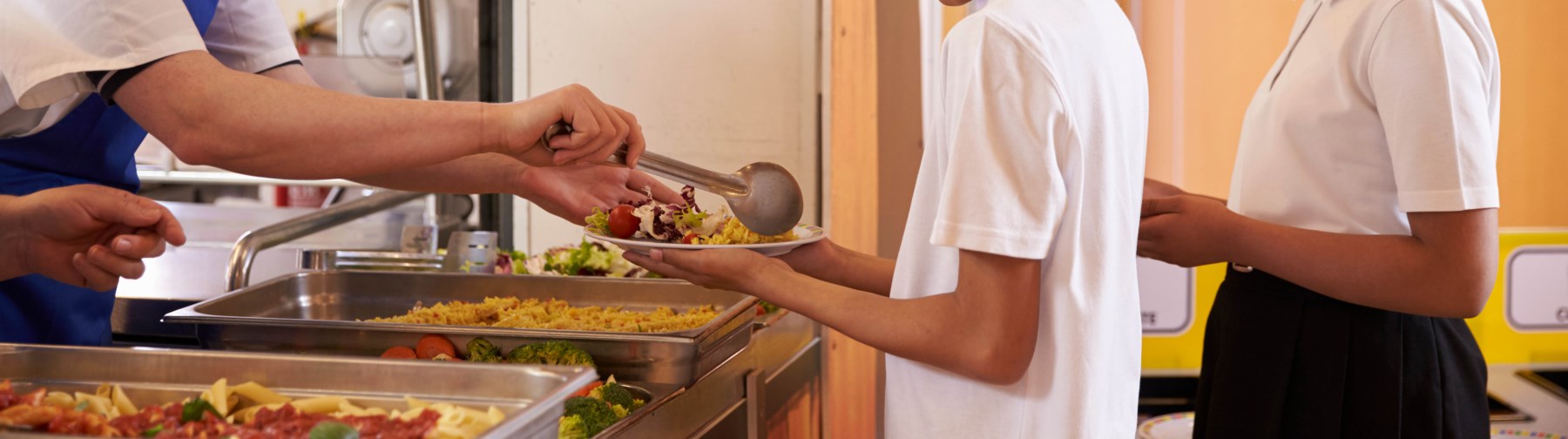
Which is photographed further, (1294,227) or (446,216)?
(446,216)

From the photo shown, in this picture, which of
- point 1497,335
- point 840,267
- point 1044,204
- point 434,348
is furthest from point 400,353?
point 1497,335

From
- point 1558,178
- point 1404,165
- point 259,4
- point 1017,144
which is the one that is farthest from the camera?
point 1558,178

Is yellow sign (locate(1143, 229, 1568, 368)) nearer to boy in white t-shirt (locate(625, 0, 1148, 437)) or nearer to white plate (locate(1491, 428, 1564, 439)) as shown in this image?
white plate (locate(1491, 428, 1564, 439))

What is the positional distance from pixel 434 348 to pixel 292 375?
0.46 m

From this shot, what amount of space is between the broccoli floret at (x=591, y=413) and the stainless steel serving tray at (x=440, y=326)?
0.56 ft

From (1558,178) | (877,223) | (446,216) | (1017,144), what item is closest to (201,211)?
(446,216)

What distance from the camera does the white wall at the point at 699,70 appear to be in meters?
3.02

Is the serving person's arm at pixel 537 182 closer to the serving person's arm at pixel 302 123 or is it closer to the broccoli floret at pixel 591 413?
the serving person's arm at pixel 302 123

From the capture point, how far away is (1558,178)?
2.54 m

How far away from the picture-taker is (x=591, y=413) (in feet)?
3.88

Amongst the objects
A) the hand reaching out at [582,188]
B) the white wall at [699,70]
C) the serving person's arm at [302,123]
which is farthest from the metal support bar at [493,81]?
the serving person's arm at [302,123]

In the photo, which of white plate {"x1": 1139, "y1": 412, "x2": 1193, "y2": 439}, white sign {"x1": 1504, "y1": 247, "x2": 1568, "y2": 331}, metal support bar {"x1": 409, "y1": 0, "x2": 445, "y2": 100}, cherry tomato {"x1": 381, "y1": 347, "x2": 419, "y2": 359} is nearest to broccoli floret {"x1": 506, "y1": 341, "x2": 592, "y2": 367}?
cherry tomato {"x1": 381, "y1": 347, "x2": 419, "y2": 359}

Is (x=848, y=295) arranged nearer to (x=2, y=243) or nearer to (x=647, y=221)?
(x=647, y=221)

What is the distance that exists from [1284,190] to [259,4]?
1382 mm
